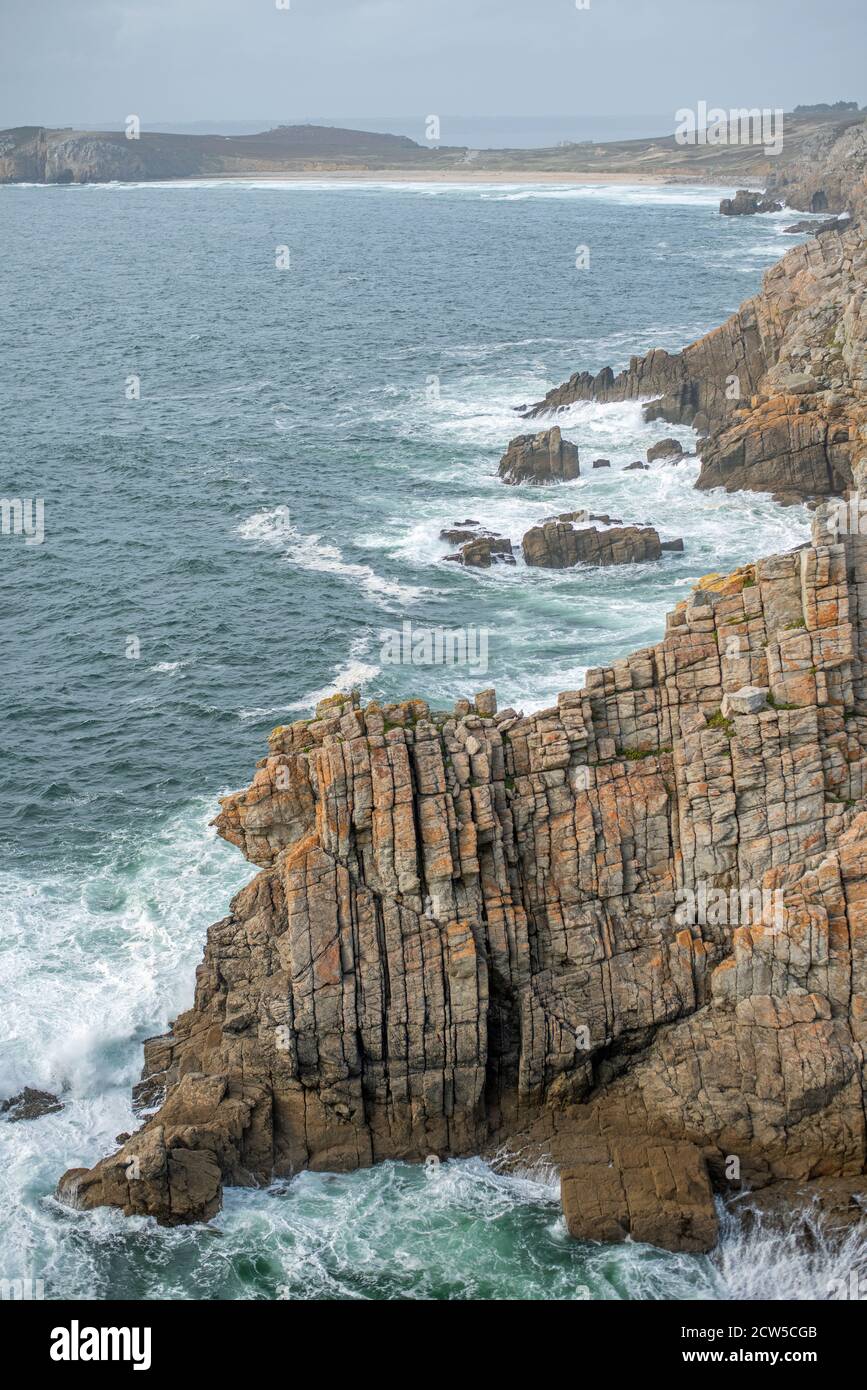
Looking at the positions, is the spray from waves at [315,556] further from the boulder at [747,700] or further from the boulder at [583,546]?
the boulder at [747,700]

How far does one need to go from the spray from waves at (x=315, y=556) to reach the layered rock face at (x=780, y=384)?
24.3 m

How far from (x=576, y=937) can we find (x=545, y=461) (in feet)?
211

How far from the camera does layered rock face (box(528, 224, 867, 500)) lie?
96.0 meters

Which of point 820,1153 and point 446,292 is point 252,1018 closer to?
point 820,1153

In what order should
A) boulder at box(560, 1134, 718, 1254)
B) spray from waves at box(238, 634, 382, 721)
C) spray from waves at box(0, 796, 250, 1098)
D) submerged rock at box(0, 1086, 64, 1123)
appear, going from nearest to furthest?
boulder at box(560, 1134, 718, 1254) → submerged rock at box(0, 1086, 64, 1123) → spray from waves at box(0, 796, 250, 1098) → spray from waves at box(238, 634, 382, 721)

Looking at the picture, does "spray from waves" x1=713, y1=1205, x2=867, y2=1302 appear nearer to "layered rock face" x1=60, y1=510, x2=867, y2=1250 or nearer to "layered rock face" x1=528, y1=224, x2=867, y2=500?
"layered rock face" x1=60, y1=510, x2=867, y2=1250

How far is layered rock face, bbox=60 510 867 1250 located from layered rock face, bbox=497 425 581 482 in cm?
5879

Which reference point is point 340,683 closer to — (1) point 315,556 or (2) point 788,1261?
(1) point 315,556

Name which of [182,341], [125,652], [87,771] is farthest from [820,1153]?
Answer: [182,341]

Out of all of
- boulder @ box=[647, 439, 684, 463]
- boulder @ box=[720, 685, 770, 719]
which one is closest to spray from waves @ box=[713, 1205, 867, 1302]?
boulder @ box=[720, 685, 770, 719]

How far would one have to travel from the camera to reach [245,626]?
285 feet

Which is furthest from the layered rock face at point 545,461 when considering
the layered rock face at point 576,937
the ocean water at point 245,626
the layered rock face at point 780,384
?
the layered rock face at point 576,937

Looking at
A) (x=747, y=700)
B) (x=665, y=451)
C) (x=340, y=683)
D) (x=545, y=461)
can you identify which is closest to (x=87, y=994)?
(x=747, y=700)

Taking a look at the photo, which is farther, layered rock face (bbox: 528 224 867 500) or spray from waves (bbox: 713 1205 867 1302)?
layered rock face (bbox: 528 224 867 500)
